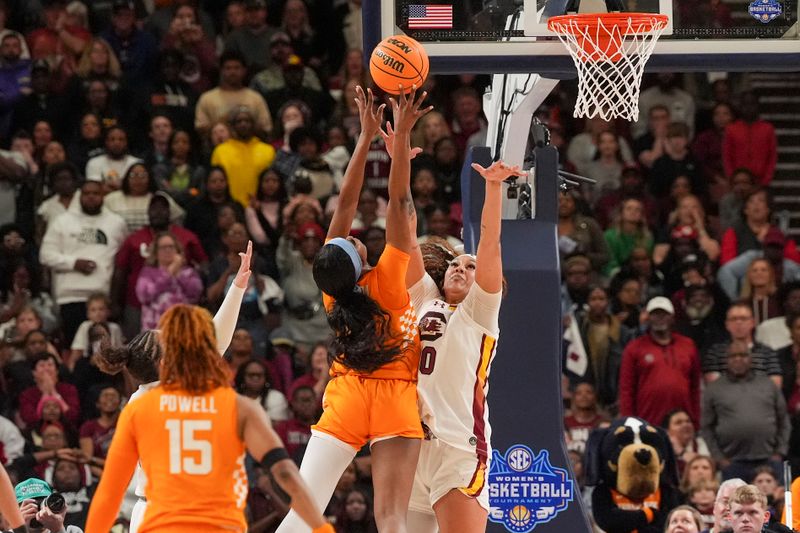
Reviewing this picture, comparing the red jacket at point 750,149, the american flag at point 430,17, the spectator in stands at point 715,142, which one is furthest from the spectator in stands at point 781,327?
the american flag at point 430,17

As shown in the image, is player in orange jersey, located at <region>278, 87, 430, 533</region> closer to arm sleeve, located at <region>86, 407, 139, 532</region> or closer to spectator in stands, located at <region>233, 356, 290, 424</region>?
arm sleeve, located at <region>86, 407, 139, 532</region>

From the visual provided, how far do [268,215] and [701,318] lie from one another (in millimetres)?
3919

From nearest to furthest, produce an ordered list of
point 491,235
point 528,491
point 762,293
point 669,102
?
1. point 491,235
2. point 528,491
3. point 762,293
4. point 669,102

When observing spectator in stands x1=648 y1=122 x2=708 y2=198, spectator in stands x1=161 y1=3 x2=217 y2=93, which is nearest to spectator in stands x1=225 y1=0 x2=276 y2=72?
spectator in stands x1=161 y1=3 x2=217 y2=93

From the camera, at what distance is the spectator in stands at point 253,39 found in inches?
641

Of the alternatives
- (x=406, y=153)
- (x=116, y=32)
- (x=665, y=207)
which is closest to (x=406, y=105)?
(x=406, y=153)

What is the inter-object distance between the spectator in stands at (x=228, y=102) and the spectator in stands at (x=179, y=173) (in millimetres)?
428

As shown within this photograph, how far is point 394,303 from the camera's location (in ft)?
24.8

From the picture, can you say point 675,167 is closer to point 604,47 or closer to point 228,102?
point 228,102

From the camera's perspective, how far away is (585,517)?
929 cm

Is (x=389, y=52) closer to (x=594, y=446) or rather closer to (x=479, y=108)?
(x=594, y=446)

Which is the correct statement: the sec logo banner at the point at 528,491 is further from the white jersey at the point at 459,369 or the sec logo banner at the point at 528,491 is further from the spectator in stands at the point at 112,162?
the spectator in stands at the point at 112,162

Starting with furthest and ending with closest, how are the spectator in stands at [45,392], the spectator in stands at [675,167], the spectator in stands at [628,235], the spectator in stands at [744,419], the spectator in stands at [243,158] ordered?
the spectator in stands at [675,167]
the spectator in stands at [243,158]
the spectator in stands at [628,235]
the spectator in stands at [45,392]
the spectator in stands at [744,419]

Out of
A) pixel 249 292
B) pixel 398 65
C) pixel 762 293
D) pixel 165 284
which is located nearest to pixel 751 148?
pixel 762 293
